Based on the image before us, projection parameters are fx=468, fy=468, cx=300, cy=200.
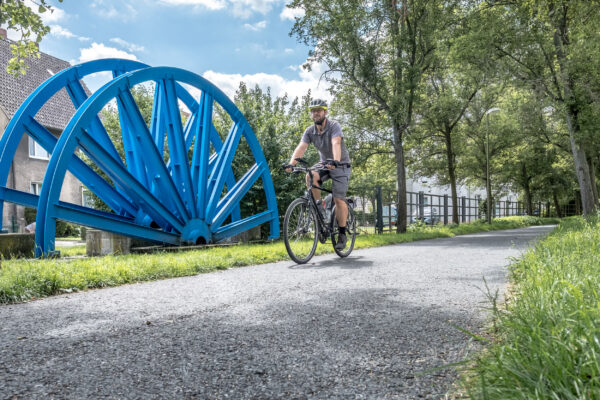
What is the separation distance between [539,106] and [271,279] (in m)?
19.7

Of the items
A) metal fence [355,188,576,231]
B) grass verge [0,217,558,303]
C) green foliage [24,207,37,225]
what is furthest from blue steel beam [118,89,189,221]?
green foliage [24,207,37,225]

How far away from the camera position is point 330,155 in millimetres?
6891

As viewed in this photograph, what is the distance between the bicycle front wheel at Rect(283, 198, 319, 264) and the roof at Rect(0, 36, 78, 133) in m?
18.4

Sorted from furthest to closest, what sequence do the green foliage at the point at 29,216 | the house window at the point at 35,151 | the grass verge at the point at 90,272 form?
the house window at the point at 35,151 → the green foliage at the point at 29,216 → the grass verge at the point at 90,272

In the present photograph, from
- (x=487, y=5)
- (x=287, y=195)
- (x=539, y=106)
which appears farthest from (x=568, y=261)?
(x=539, y=106)

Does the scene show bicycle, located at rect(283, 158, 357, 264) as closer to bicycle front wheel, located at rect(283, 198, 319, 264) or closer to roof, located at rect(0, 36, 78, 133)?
bicycle front wheel, located at rect(283, 198, 319, 264)

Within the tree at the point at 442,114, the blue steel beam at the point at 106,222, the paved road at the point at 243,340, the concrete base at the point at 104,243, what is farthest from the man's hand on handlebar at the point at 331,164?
the tree at the point at 442,114

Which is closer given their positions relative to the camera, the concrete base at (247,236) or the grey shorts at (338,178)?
the grey shorts at (338,178)

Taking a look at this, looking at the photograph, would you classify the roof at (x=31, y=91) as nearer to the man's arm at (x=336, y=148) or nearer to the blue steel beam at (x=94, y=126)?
the blue steel beam at (x=94, y=126)

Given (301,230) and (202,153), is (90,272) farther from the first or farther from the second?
(202,153)

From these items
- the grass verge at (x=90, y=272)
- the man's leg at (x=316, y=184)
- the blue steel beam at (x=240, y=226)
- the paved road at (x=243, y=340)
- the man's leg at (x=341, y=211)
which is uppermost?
the man's leg at (x=316, y=184)

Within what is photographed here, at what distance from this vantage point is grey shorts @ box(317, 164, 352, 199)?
6.65m

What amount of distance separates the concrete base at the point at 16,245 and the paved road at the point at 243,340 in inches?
152

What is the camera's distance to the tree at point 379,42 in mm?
15234
